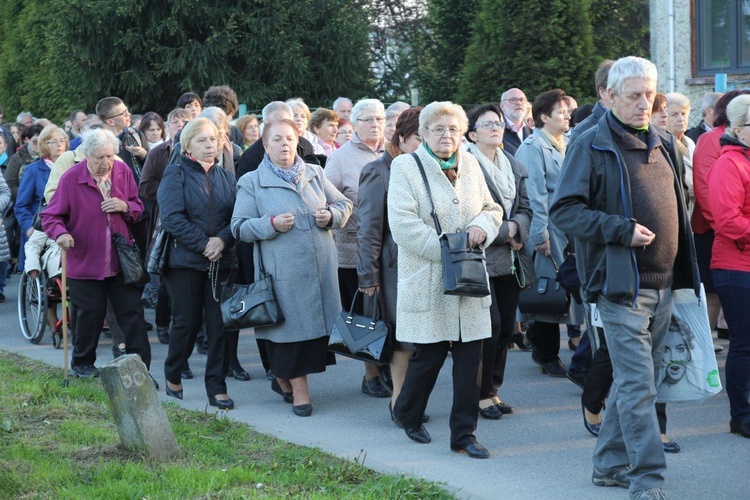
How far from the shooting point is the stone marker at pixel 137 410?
6.22 metres

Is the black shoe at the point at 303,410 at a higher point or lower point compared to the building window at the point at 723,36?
lower

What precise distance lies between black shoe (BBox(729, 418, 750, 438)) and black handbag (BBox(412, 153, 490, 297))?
71.0 inches

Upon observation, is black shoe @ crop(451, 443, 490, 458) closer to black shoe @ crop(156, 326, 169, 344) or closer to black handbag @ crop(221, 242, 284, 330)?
black handbag @ crop(221, 242, 284, 330)

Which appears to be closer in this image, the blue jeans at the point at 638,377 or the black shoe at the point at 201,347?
the blue jeans at the point at 638,377

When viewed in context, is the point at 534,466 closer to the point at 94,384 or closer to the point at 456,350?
the point at 456,350

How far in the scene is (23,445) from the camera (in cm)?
657

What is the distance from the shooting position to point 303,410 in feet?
24.6

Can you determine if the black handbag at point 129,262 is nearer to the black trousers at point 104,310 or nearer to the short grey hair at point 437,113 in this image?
the black trousers at point 104,310

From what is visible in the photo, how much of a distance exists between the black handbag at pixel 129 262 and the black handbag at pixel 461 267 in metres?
3.07

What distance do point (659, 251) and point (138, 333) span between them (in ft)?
15.0

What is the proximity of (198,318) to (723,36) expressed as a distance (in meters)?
12.4

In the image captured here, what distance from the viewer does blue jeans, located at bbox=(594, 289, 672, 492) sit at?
17.2ft

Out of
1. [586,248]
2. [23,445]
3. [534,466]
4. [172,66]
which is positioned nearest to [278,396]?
[23,445]

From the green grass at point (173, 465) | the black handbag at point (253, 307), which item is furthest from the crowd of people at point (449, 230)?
the green grass at point (173, 465)
